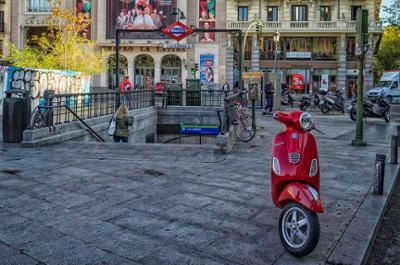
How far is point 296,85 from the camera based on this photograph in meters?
43.5

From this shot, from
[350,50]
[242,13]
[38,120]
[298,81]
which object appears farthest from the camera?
[242,13]

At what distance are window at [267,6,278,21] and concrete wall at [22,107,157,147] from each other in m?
28.2

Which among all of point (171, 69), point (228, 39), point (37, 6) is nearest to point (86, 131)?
point (228, 39)

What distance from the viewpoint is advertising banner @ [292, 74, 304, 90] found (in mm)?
43531

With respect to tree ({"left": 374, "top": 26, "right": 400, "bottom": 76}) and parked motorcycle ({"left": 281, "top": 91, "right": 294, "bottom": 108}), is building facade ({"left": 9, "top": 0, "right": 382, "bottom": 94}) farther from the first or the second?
parked motorcycle ({"left": 281, "top": 91, "right": 294, "bottom": 108})

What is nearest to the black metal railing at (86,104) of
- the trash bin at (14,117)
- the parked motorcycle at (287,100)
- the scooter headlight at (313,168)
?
the trash bin at (14,117)

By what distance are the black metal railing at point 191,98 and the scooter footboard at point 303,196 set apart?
15.1m

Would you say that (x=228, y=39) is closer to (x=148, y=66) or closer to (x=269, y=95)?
(x=148, y=66)

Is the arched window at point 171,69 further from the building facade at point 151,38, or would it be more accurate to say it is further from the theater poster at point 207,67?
the theater poster at point 207,67

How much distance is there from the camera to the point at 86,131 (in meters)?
12.8

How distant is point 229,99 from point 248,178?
4.49m

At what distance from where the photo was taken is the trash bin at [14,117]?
10.4 metres

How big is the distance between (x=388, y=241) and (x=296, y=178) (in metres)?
1.50

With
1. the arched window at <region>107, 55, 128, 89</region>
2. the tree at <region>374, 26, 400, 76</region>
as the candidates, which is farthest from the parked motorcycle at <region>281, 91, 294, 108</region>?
the tree at <region>374, 26, 400, 76</region>
